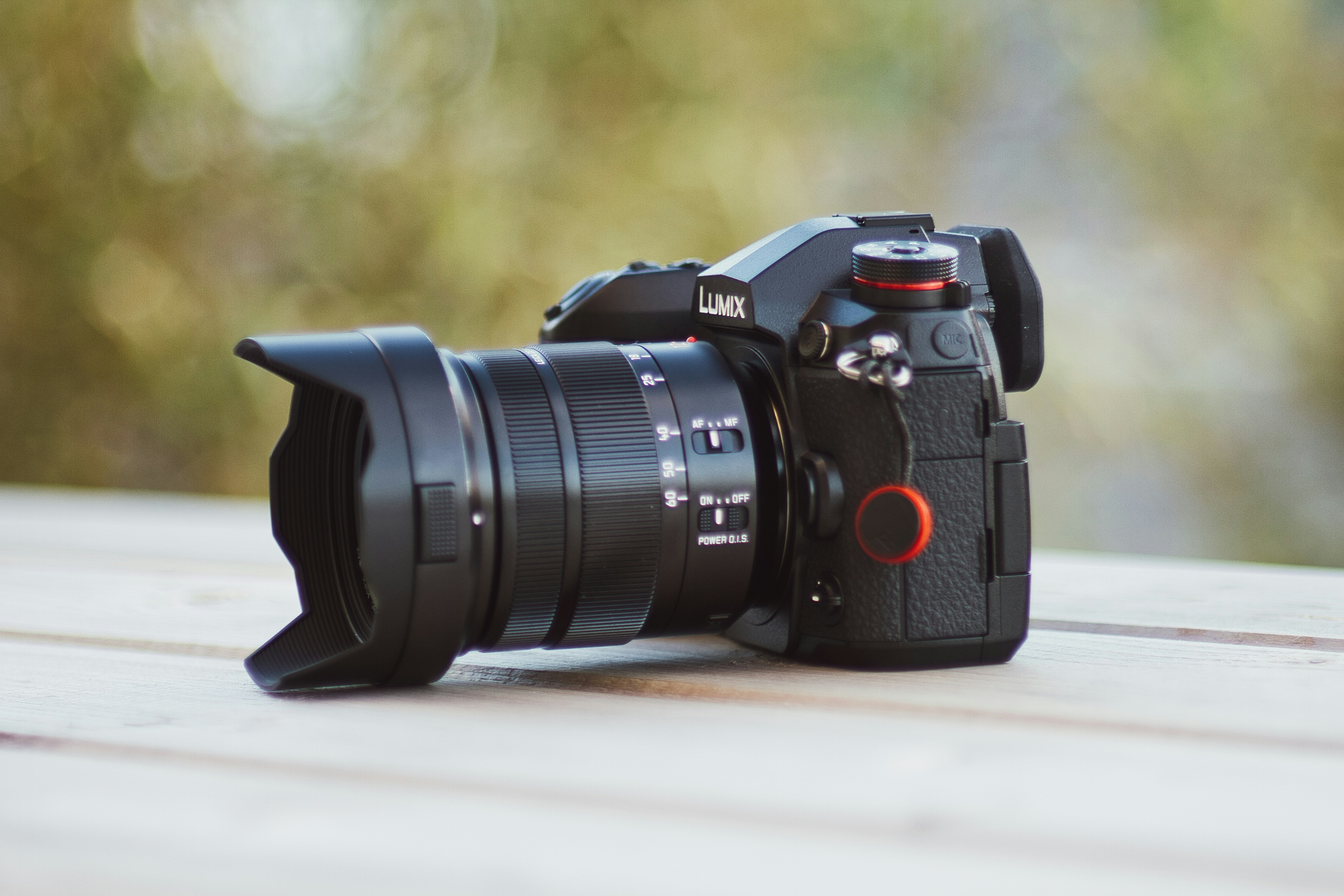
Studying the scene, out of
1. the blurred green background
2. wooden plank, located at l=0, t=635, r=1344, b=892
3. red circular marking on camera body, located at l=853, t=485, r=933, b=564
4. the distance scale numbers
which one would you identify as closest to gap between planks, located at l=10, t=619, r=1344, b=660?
wooden plank, located at l=0, t=635, r=1344, b=892

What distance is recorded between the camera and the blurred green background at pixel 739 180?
110 inches

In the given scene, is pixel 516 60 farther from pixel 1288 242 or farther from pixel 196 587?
pixel 196 587

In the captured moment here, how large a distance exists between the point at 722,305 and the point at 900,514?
18 cm

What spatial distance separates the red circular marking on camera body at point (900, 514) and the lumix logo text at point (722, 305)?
0.45 ft

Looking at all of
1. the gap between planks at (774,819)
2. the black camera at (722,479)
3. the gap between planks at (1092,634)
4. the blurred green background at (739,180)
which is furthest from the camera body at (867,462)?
the blurred green background at (739,180)

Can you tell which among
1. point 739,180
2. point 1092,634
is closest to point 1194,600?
point 1092,634

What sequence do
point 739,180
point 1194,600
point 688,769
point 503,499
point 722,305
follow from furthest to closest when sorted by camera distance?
point 739,180 → point 1194,600 → point 722,305 → point 503,499 → point 688,769

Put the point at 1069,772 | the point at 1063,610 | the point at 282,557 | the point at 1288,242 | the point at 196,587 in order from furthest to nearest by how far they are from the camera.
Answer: the point at 1288,242, the point at 282,557, the point at 196,587, the point at 1063,610, the point at 1069,772

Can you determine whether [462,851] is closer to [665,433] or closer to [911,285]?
[665,433]

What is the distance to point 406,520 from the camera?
788 mm

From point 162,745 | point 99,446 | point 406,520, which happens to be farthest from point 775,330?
point 99,446

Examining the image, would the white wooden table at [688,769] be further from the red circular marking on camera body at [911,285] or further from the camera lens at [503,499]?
the red circular marking on camera body at [911,285]

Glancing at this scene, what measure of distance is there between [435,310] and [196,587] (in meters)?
1.73

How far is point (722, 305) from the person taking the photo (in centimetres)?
94
